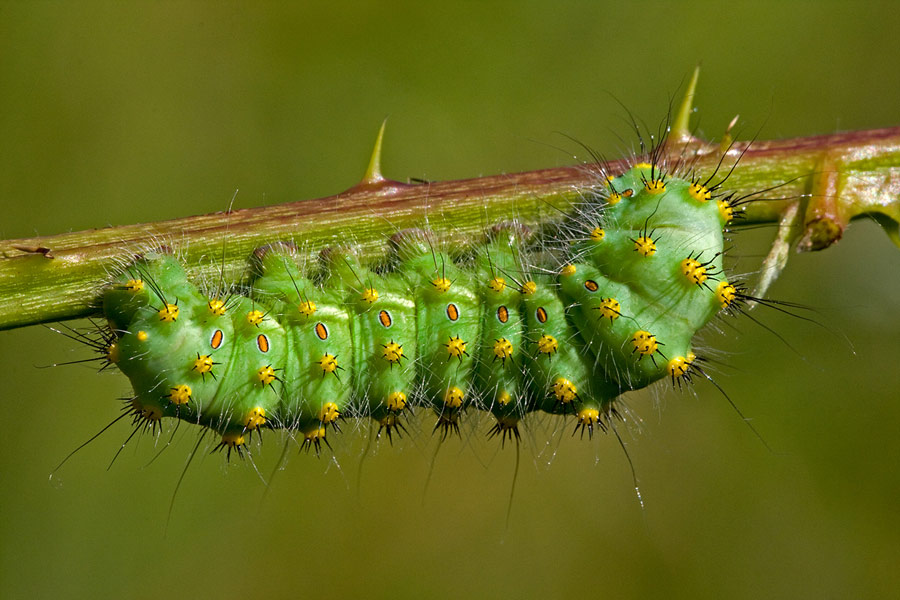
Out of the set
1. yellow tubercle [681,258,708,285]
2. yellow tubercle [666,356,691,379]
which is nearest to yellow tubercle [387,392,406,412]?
yellow tubercle [666,356,691,379]

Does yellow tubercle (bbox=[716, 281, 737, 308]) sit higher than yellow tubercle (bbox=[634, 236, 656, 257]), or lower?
lower

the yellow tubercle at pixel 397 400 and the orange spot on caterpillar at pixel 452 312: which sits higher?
the orange spot on caterpillar at pixel 452 312

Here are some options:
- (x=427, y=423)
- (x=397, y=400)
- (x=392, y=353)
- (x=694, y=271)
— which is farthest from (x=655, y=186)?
(x=427, y=423)

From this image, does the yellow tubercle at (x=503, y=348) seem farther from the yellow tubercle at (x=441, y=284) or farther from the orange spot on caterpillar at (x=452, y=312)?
the yellow tubercle at (x=441, y=284)

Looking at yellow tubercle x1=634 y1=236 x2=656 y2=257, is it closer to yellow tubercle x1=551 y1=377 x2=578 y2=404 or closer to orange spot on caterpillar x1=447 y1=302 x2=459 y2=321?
yellow tubercle x1=551 y1=377 x2=578 y2=404

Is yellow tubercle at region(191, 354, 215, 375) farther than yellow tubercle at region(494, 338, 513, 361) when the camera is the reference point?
No

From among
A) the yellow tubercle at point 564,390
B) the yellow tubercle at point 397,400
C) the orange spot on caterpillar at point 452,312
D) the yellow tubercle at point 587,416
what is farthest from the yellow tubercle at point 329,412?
the yellow tubercle at point 587,416

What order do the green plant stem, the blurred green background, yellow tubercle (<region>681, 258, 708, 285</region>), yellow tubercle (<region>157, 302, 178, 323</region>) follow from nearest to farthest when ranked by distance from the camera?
the green plant stem → yellow tubercle (<region>157, 302, 178, 323</region>) → yellow tubercle (<region>681, 258, 708, 285</region>) → the blurred green background
